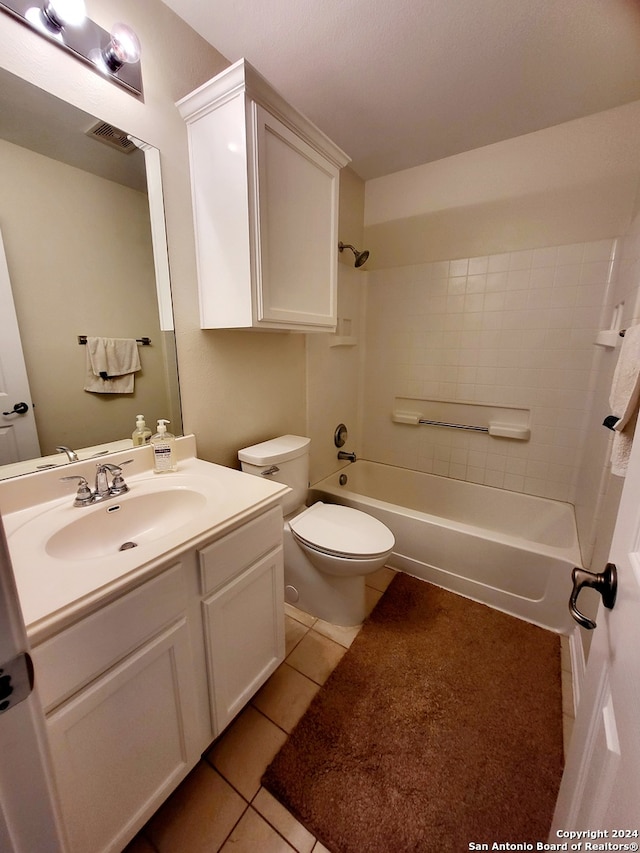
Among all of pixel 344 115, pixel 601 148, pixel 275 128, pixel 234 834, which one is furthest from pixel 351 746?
pixel 601 148

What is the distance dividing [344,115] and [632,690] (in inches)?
90.6

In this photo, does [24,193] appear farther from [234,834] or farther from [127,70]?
[234,834]

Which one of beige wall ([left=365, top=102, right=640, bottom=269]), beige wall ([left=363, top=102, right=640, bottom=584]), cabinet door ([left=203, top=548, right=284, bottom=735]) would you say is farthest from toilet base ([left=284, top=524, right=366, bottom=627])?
beige wall ([left=365, top=102, right=640, bottom=269])

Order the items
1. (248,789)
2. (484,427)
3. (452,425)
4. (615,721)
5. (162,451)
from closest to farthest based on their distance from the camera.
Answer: (615,721) → (248,789) → (162,451) → (484,427) → (452,425)

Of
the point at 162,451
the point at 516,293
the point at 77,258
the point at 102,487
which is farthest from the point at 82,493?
the point at 516,293

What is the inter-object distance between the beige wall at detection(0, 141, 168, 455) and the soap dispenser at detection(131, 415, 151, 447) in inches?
0.8

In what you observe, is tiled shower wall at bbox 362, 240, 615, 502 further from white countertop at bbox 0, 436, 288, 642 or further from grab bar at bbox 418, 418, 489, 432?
white countertop at bbox 0, 436, 288, 642

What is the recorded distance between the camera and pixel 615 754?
0.45 meters

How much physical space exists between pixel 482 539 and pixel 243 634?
122 cm

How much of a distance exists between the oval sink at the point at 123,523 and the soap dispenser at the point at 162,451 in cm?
15

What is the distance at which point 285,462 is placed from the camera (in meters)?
1.60

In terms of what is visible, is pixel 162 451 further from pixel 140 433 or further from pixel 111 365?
pixel 111 365

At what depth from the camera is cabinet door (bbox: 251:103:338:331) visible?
1.21 metres

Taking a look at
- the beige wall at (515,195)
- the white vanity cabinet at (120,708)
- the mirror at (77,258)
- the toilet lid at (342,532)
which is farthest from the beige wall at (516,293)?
the mirror at (77,258)
